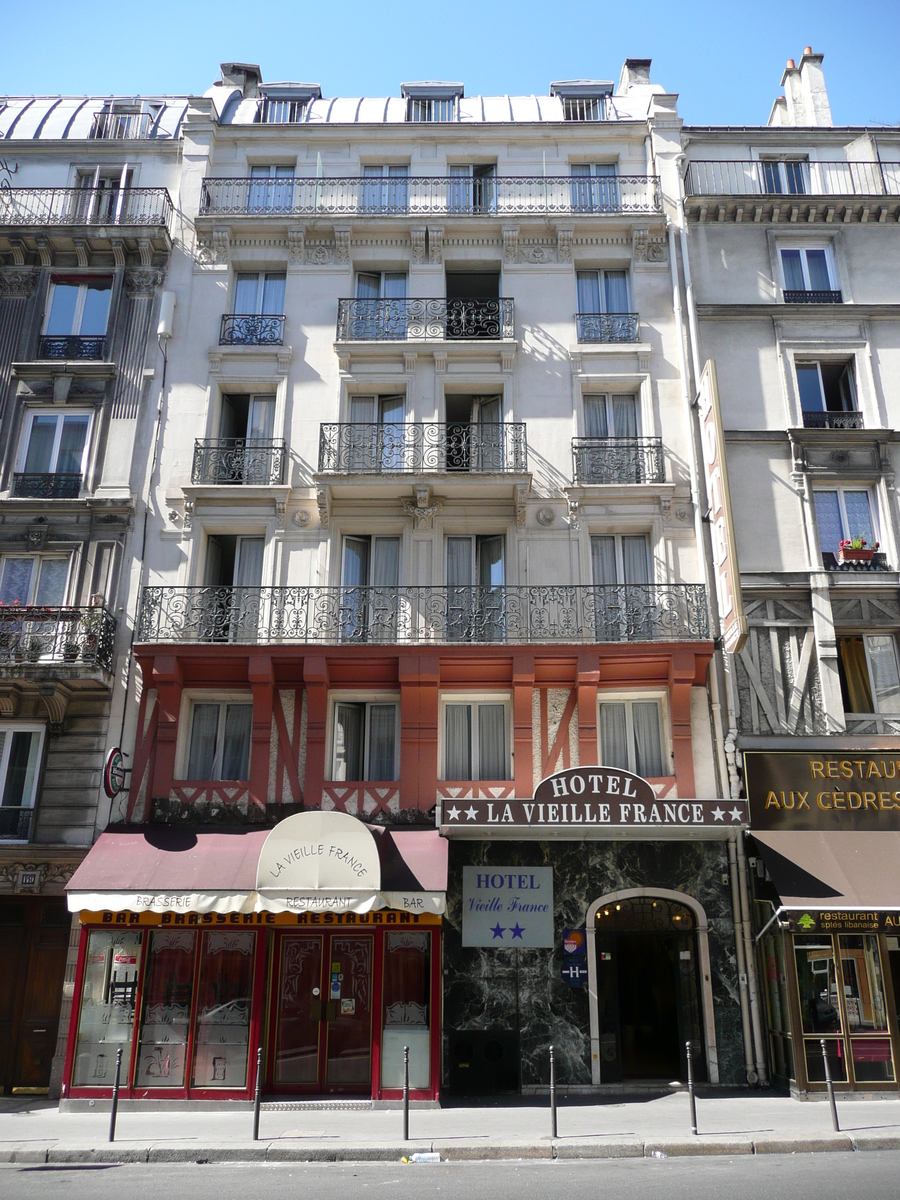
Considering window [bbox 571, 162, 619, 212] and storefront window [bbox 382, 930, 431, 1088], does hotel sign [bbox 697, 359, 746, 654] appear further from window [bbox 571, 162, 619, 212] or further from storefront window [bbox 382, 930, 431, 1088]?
storefront window [bbox 382, 930, 431, 1088]

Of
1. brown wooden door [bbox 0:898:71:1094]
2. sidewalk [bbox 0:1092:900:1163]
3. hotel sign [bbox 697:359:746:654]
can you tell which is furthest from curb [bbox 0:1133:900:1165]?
hotel sign [bbox 697:359:746:654]

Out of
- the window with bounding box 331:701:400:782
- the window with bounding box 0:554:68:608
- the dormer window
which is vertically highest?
the dormer window

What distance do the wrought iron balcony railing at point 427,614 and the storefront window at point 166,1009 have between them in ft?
16.8

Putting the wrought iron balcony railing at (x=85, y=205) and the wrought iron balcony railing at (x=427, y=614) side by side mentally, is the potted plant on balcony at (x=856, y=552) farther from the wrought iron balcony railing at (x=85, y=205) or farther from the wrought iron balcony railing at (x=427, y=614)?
the wrought iron balcony railing at (x=85, y=205)

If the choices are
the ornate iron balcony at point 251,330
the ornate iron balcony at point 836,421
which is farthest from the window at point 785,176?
the ornate iron balcony at point 251,330

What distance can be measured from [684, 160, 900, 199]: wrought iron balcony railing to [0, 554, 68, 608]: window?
49.7 ft

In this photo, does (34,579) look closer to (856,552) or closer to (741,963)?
(741,963)

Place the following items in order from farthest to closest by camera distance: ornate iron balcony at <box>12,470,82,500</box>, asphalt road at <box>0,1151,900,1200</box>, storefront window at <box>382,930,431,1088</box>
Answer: ornate iron balcony at <box>12,470,82,500</box>
storefront window at <box>382,930,431,1088</box>
asphalt road at <box>0,1151,900,1200</box>

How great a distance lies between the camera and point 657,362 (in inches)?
717

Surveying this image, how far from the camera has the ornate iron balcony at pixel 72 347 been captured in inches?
730

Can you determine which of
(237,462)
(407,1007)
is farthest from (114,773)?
(237,462)

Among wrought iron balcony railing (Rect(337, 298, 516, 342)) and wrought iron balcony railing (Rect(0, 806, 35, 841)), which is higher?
wrought iron balcony railing (Rect(337, 298, 516, 342))

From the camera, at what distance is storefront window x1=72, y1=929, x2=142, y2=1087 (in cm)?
1366

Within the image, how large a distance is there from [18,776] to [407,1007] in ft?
25.5
